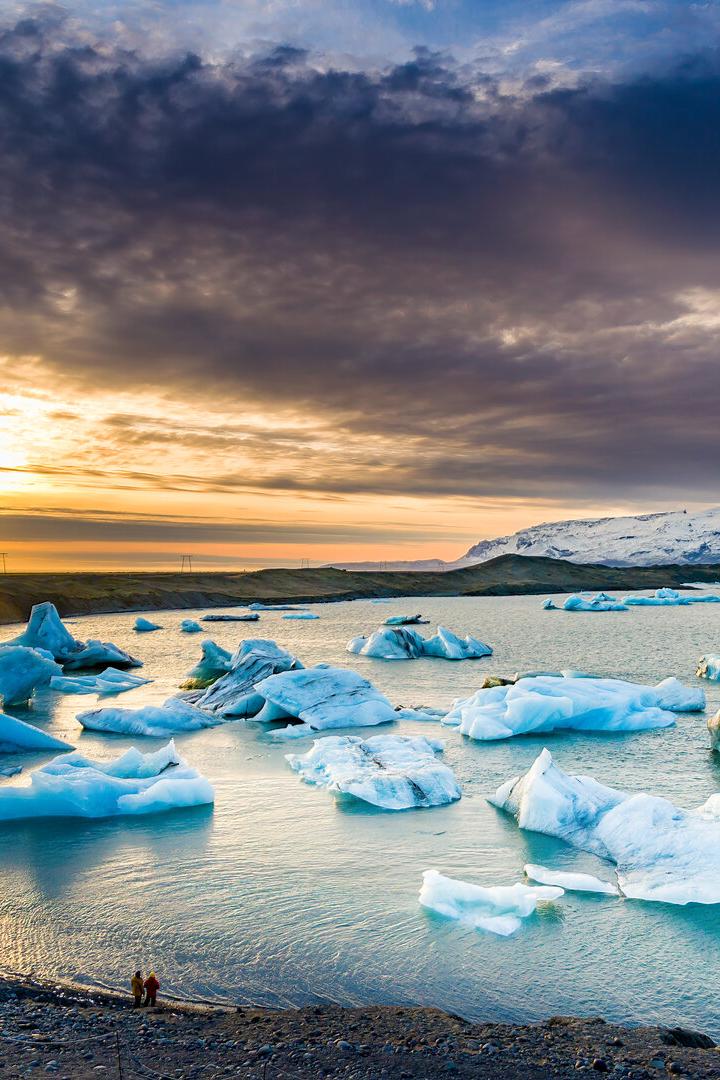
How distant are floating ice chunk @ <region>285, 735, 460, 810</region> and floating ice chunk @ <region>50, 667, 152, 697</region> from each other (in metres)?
11.2

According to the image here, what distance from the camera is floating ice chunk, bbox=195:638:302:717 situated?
18125 mm

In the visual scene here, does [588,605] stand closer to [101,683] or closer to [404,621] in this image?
[404,621]

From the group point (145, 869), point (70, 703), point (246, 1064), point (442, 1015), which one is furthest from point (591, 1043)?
point (70, 703)

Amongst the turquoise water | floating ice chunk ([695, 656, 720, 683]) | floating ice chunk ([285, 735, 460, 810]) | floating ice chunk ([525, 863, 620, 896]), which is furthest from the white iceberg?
floating ice chunk ([525, 863, 620, 896])

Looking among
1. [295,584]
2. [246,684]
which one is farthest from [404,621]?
[295,584]

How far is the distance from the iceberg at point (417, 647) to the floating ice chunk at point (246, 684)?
429 inches

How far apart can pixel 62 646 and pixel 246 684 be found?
14.8 metres

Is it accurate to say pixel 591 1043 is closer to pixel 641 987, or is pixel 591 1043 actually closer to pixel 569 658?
pixel 641 987

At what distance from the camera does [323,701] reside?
17000 mm

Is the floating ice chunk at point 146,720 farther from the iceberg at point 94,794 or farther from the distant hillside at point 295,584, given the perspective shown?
the distant hillside at point 295,584

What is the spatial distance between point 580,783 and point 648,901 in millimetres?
2474

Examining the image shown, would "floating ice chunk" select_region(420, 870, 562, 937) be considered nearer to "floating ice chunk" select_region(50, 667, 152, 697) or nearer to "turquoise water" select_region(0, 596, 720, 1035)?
"turquoise water" select_region(0, 596, 720, 1035)

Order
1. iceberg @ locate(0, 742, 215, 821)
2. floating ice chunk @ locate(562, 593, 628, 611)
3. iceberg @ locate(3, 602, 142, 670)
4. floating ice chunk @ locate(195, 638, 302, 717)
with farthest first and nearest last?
1. floating ice chunk @ locate(562, 593, 628, 611)
2. iceberg @ locate(3, 602, 142, 670)
3. floating ice chunk @ locate(195, 638, 302, 717)
4. iceberg @ locate(0, 742, 215, 821)

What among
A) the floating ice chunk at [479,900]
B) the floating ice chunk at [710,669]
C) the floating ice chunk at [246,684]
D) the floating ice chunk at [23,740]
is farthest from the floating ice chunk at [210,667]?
the floating ice chunk at [479,900]
